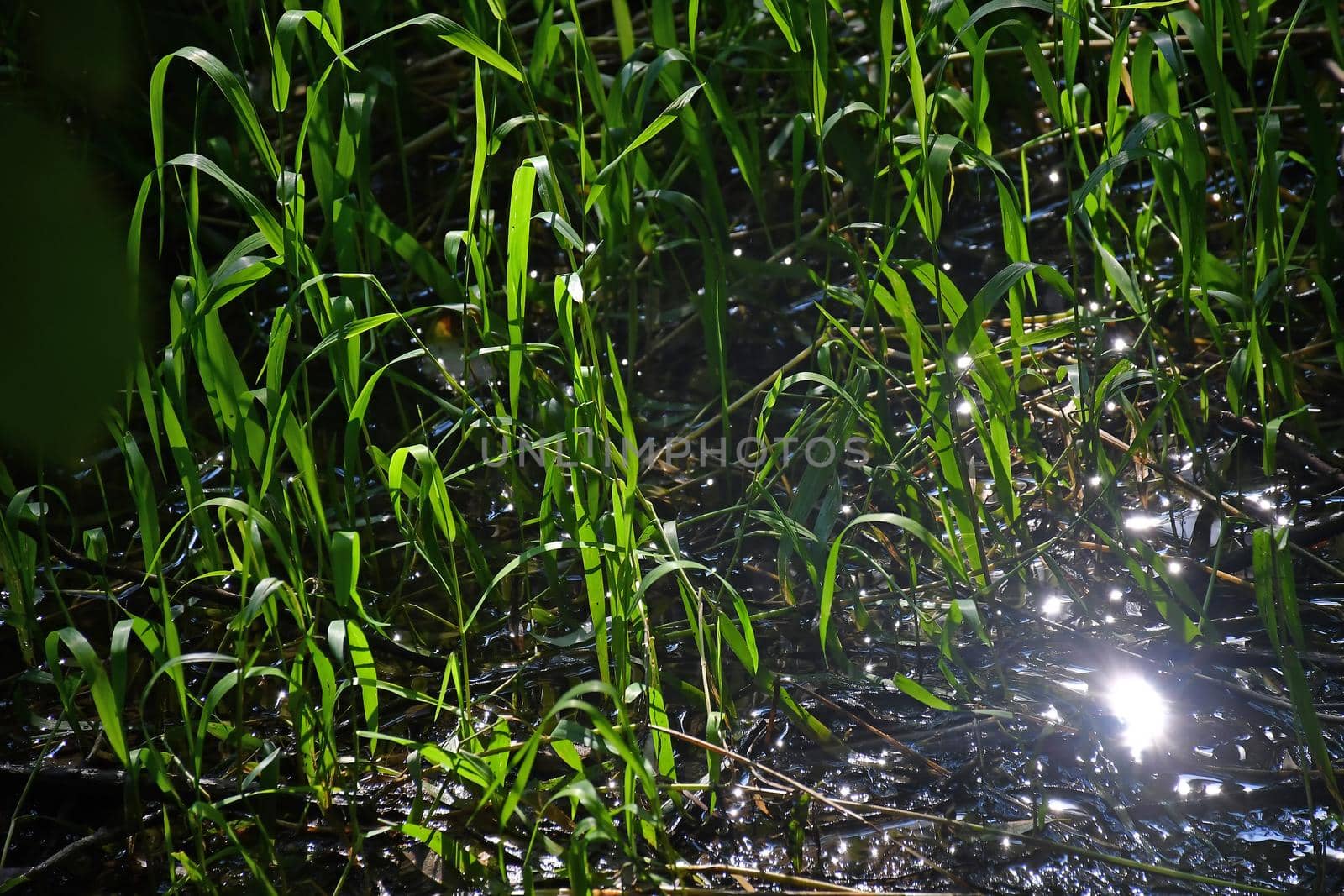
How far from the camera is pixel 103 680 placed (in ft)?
3.24

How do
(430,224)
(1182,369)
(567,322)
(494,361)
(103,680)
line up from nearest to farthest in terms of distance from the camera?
(103,680) < (567,322) < (494,361) < (1182,369) < (430,224)

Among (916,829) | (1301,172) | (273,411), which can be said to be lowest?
(916,829)

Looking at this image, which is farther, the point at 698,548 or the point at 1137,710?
the point at 698,548

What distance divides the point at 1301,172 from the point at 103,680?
80.6 inches

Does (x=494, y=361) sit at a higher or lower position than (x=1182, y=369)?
higher

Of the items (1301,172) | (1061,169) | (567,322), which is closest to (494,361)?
(567,322)

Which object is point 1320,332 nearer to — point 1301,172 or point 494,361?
point 1301,172

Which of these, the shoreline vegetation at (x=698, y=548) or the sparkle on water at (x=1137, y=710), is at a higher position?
the shoreline vegetation at (x=698, y=548)

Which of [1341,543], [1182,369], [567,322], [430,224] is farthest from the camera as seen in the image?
[430,224]

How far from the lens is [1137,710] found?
3.72 ft

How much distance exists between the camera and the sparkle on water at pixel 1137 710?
1.10 m

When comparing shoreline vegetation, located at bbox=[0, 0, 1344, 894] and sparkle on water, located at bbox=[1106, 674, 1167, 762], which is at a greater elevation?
shoreline vegetation, located at bbox=[0, 0, 1344, 894]

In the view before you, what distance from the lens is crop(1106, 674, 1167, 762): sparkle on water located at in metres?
1.10

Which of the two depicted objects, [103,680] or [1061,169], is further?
[1061,169]
